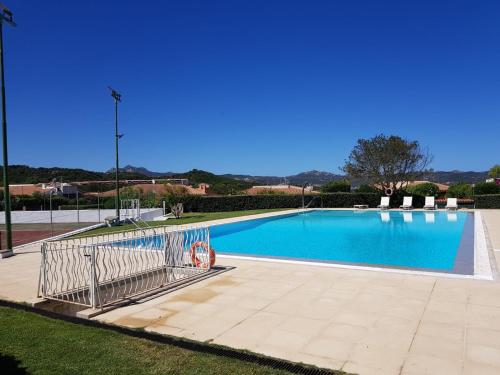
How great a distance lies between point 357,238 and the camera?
46.5 feet

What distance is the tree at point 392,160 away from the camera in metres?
26.2

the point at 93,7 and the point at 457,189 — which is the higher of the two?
the point at 93,7

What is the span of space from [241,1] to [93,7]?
7.58 m

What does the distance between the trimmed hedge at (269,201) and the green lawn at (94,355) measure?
21449mm

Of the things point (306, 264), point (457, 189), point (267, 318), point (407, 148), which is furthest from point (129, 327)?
point (457, 189)

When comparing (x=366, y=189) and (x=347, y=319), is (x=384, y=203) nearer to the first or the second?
(x=366, y=189)

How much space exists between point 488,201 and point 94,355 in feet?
83.9

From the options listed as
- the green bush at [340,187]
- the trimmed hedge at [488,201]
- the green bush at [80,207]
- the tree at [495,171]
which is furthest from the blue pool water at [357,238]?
the tree at [495,171]

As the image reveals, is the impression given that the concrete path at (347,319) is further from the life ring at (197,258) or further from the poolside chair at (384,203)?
the poolside chair at (384,203)

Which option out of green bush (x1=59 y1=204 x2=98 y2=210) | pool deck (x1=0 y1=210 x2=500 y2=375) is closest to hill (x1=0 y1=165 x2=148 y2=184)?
green bush (x1=59 y1=204 x2=98 y2=210)

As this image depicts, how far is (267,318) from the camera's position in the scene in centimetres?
482

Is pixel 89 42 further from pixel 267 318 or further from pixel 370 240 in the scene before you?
pixel 267 318

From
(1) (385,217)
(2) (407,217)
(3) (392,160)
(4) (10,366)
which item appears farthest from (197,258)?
(3) (392,160)

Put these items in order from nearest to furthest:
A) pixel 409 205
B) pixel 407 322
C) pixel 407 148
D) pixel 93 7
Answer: pixel 407 322, pixel 93 7, pixel 409 205, pixel 407 148
